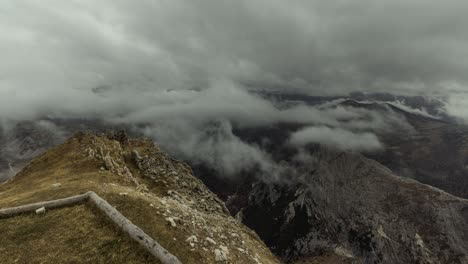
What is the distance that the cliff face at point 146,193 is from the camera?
2870 cm

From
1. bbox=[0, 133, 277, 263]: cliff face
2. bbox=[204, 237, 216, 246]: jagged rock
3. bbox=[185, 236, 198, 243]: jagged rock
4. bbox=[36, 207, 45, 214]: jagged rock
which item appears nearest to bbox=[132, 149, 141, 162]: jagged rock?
bbox=[0, 133, 277, 263]: cliff face

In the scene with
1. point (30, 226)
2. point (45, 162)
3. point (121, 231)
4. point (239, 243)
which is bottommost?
point (45, 162)

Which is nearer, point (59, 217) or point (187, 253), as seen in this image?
point (187, 253)

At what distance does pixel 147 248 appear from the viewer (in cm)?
2350

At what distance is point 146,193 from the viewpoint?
43.0 meters

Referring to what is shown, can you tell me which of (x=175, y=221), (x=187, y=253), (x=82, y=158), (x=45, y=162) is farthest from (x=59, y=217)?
(x=45, y=162)

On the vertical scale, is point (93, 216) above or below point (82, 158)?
above

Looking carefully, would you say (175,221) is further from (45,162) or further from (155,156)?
(45,162)

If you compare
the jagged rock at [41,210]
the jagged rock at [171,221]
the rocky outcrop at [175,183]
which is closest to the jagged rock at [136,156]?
the rocky outcrop at [175,183]

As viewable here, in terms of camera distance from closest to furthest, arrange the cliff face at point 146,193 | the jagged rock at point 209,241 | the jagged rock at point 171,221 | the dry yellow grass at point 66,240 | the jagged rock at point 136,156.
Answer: the dry yellow grass at point 66,240, the cliff face at point 146,193, the jagged rock at point 209,241, the jagged rock at point 171,221, the jagged rock at point 136,156

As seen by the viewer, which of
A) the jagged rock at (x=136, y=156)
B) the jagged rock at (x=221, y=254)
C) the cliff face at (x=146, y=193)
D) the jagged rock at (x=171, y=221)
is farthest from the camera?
the jagged rock at (x=136, y=156)

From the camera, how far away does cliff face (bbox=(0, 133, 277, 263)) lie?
2870 centimetres

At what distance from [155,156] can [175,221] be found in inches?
1844

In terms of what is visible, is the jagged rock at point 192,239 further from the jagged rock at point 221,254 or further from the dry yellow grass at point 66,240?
the dry yellow grass at point 66,240
